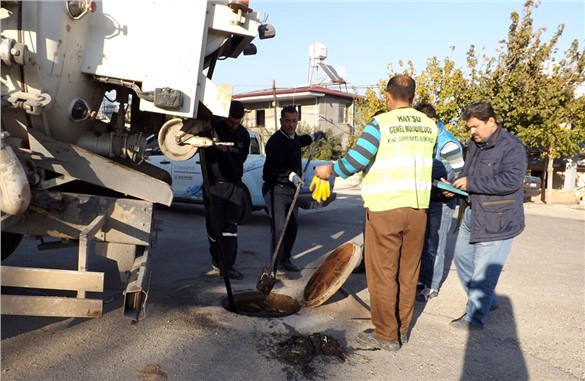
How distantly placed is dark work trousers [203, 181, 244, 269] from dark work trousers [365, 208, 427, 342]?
1.89 m

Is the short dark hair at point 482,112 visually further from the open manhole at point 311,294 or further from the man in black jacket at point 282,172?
the man in black jacket at point 282,172

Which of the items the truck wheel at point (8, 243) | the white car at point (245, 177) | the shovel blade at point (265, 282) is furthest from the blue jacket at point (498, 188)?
the white car at point (245, 177)

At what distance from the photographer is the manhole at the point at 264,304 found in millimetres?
4480

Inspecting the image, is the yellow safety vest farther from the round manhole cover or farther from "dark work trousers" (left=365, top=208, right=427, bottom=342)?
the round manhole cover

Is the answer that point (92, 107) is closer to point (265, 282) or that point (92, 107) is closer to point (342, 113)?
point (265, 282)

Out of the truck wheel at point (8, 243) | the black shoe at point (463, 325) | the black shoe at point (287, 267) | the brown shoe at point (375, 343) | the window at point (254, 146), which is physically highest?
the window at point (254, 146)

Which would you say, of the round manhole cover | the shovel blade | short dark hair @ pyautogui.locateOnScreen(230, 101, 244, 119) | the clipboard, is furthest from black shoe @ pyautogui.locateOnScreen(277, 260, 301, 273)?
the clipboard

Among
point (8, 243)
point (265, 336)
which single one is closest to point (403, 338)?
point (265, 336)

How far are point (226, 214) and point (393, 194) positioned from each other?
2241 mm

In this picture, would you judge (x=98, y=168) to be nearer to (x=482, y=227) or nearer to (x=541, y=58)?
(x=482, y=227)

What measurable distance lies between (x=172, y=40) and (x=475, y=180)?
8.49ft

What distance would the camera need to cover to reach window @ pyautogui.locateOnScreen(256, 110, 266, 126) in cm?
2670

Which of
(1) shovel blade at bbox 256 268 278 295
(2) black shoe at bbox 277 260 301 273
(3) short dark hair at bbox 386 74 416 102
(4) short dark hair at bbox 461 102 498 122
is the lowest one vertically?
(2) black shoe at bbox 277 260 301 273

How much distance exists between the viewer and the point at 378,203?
3430 millimetres
